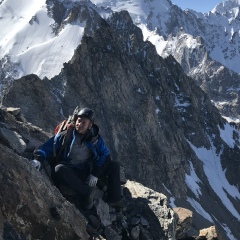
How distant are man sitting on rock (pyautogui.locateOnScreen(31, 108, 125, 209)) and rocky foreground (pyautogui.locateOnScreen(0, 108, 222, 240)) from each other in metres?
0.45

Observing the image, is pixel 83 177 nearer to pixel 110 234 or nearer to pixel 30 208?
pixel 110 234

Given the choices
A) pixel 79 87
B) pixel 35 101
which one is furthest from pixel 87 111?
pixel 79 87

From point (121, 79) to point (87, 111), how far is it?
8547 cm

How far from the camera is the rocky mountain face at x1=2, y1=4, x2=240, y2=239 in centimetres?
7225

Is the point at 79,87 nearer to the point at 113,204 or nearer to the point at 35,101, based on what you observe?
the point at 35,101

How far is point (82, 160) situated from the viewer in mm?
10391

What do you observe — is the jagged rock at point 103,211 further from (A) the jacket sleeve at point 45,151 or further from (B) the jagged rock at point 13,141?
(B) the jagged rock at point 13,141

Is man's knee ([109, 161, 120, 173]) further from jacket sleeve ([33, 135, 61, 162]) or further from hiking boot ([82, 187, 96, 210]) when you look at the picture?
jacket sleeve ([33, 135, 61, 162])

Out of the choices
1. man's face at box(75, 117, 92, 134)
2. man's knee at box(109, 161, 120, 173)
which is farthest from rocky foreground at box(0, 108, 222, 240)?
man's face at box(75, 117, 92, 134)

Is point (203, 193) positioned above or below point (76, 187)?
above

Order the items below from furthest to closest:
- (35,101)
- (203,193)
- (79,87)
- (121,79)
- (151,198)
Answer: (203,193), (121,79), (79,87), (35,101), (151,198)

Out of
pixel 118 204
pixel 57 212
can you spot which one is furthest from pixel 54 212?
pixel 118 204

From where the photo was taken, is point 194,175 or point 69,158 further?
point 194,175

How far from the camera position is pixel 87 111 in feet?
33.2
